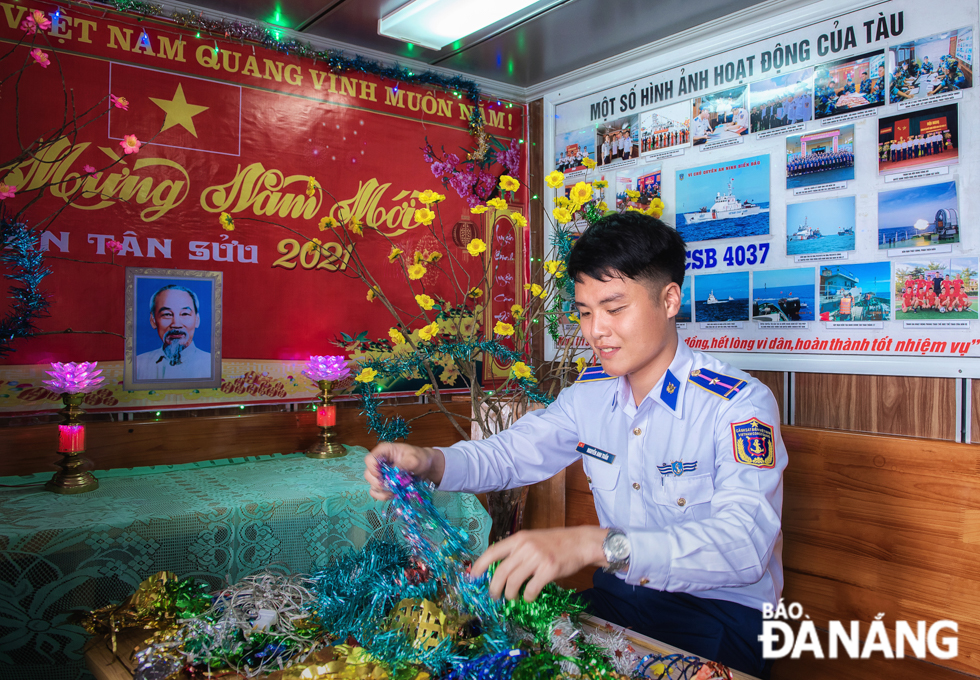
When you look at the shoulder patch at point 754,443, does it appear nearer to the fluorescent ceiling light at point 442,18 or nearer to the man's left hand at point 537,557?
the man's left hand at point 537,557

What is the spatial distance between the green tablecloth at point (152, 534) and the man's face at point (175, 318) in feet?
1.83

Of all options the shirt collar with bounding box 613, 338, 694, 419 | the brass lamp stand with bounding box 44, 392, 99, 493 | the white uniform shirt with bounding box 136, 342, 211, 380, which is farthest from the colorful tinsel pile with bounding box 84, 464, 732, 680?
the white uniform shirt with bounding box 136, 342, 211, 380

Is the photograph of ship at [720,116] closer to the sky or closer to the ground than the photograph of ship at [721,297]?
closer to the sky

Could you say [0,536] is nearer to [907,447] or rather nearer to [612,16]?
[907,447]

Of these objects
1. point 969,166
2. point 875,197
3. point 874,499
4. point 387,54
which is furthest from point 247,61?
point 874,499

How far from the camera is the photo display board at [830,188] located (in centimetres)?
233

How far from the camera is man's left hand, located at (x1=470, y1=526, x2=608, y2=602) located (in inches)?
39.4

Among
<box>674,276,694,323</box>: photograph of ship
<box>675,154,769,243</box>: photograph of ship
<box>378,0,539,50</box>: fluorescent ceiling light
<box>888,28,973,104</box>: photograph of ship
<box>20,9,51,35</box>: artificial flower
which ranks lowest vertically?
<box>674,276,694,323</box>: photograph of ship

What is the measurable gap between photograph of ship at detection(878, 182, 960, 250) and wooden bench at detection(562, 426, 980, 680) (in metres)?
0.76

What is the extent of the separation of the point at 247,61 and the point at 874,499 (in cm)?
315

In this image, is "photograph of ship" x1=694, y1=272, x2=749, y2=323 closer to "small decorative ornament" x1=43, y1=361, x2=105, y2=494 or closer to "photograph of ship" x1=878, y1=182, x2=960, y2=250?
"photograph of ship" x1=878, y1=182, x2=960, y2=250

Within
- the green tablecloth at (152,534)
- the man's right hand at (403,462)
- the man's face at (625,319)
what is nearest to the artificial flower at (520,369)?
the green tablecloth at (152,534)

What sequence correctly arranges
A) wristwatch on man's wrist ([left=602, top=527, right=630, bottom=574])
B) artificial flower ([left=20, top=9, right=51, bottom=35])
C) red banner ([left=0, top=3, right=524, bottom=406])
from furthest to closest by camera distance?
red banner ([left=0, top=3, right=524, bottom=406])
artificial flower ([left=20, top=9, right=51, bottom=35])
wristwatch on man's wrist ([left=602, top=527, right=630, bottom=574])

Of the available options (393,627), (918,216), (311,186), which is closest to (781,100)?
(918,216)
